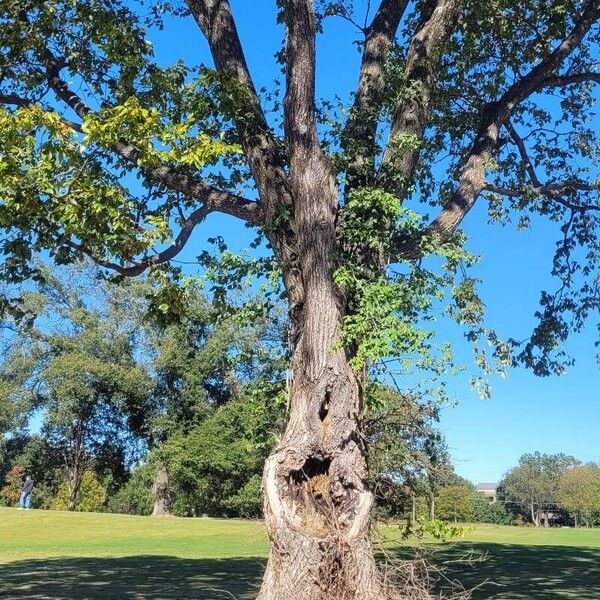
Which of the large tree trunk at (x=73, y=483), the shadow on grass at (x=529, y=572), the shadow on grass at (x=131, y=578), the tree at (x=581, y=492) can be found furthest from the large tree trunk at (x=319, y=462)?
the tree at (x=581, y=492)

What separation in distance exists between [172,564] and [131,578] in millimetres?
2747

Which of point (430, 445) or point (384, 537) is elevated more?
point (430, 445)

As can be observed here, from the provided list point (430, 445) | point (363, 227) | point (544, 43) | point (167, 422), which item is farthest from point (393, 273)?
point (167, 422)

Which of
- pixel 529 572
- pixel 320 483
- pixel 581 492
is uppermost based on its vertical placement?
pixel 581 492

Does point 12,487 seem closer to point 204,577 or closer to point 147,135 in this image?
point 204,577

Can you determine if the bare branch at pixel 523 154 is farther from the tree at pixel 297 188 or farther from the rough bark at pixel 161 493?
the rough bark at pixel 161 493

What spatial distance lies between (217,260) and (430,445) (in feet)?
10.6

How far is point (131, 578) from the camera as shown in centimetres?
1289

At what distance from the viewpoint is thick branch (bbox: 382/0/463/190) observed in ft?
29.3

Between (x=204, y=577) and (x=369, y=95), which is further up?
(x=369, y=95)

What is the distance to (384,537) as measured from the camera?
8.23 m

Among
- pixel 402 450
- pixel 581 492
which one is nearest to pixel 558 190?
pixel 402 450

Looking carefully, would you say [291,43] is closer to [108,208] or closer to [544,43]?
[108,208]

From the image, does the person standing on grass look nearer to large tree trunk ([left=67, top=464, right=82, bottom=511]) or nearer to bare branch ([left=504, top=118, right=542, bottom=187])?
large tree trunk ([left=67, top=464, right=82, bottom=511])
